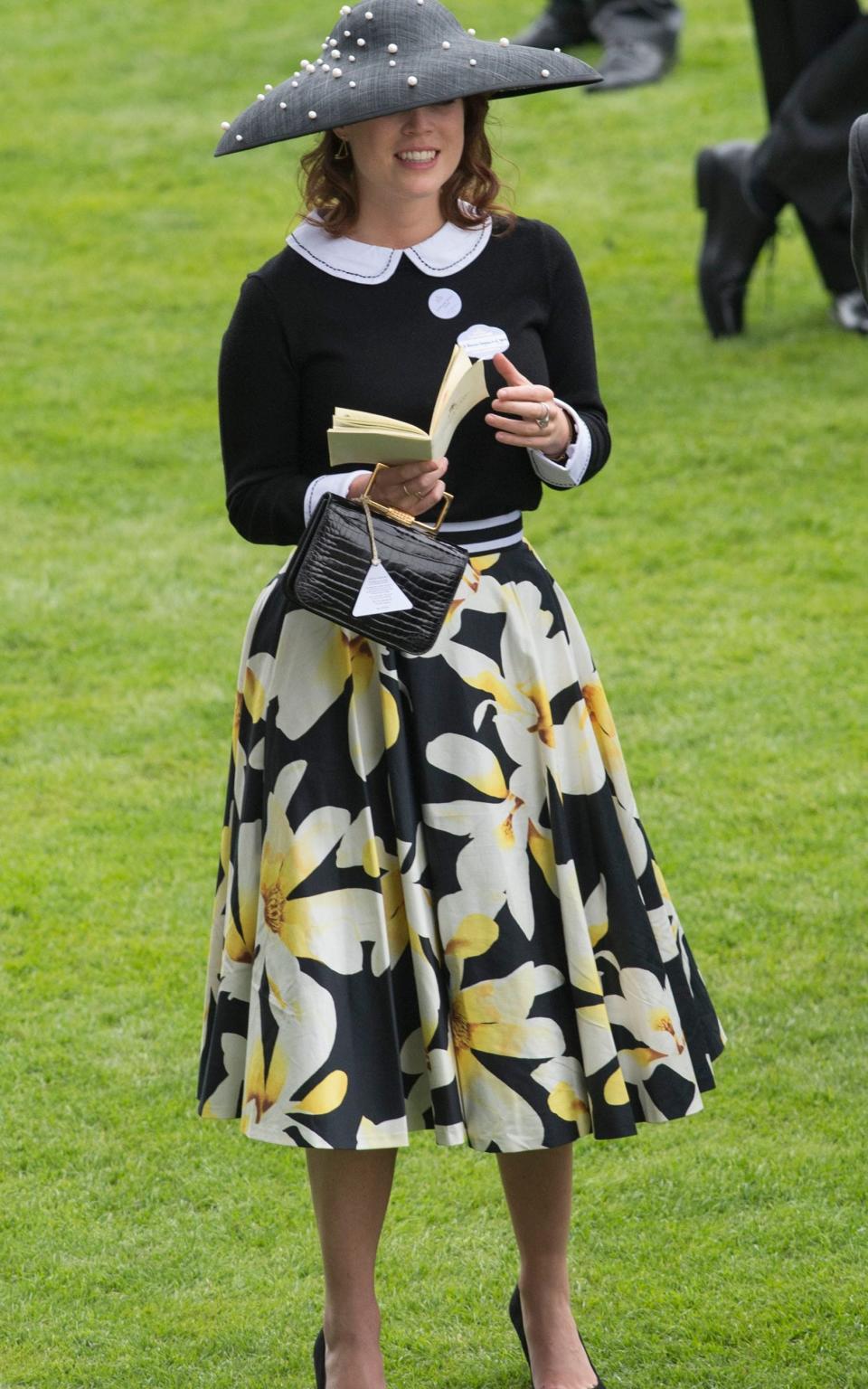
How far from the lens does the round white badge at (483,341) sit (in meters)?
2.69

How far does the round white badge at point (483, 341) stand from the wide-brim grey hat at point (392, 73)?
0.31 metres

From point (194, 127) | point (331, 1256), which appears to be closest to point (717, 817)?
point (331, 1256)

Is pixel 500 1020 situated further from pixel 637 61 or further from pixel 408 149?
pixel 637 61

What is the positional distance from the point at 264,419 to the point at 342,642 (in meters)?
0.34

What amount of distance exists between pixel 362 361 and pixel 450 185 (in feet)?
1.04

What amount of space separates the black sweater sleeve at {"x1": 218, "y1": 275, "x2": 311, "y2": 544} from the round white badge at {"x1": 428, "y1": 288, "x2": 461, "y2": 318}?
0.22 metres

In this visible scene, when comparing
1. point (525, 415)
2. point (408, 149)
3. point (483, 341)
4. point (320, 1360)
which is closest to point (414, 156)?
point (408, 149)

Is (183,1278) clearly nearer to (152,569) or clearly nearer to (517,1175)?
(517,1175)

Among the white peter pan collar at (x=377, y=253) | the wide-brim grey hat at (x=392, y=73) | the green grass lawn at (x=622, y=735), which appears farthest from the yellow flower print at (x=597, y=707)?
the green grass lawn at (x=622, y=735)

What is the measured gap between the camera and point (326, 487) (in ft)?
8.91

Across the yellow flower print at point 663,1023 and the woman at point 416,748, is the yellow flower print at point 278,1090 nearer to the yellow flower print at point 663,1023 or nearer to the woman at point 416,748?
the woman at point 416,748

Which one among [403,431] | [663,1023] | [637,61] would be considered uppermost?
[403,431]

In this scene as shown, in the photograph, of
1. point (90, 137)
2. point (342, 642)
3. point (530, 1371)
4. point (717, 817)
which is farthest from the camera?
point (90, 137)

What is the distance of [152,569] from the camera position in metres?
6.55
